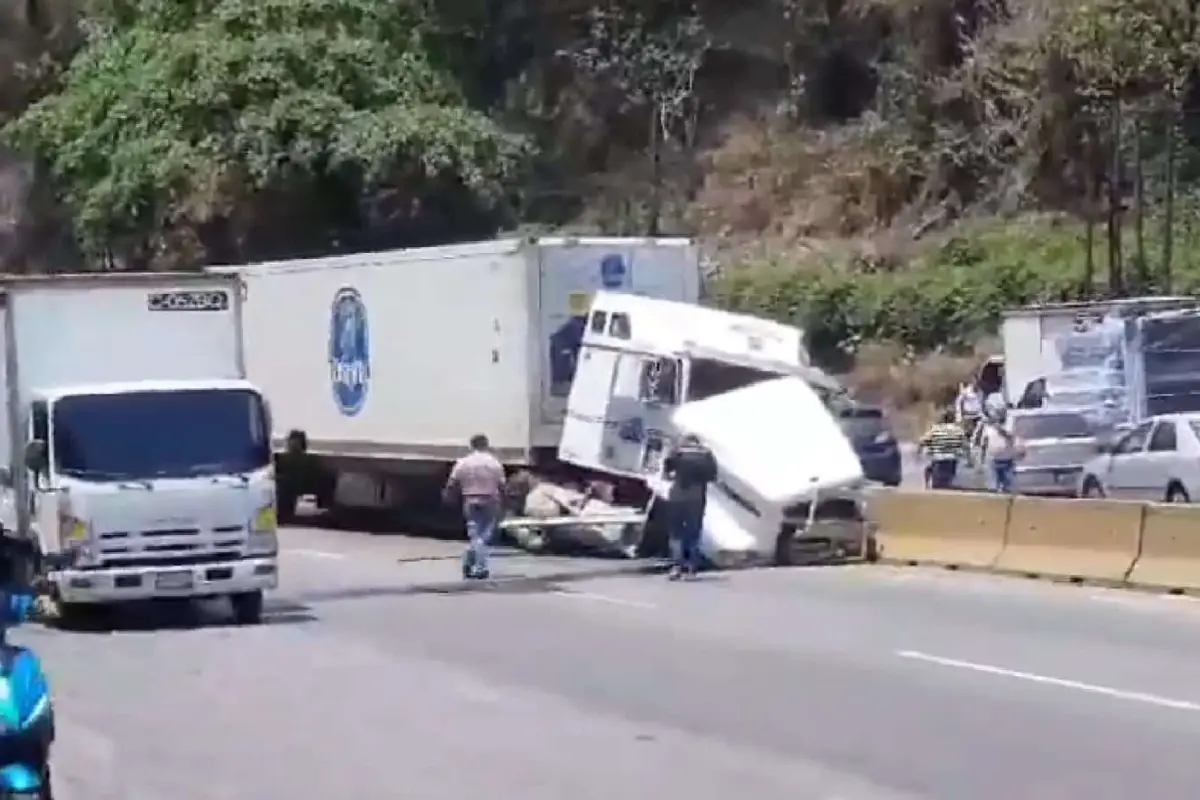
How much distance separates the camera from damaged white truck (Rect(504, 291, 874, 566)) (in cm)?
2586

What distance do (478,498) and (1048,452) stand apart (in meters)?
10.5

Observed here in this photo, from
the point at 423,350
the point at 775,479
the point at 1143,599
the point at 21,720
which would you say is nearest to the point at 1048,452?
the point at 775,479

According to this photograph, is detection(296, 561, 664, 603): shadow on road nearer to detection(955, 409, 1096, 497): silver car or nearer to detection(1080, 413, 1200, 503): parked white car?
detection(1080, 413, 1200, 503): parked white car

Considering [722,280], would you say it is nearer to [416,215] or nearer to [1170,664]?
[416,215]

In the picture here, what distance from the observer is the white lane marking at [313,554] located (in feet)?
97.6

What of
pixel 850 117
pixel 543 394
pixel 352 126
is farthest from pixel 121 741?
pixel 850 117

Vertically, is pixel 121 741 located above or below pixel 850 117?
below

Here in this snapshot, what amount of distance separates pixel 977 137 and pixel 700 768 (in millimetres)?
41169

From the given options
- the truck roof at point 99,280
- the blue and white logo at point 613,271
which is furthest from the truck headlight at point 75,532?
the blue and white logo at point 613,271

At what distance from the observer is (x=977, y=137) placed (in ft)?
172

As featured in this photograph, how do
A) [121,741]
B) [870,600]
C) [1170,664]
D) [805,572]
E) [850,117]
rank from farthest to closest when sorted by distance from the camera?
[850,117] → [805,572] → [870,600] → [1170,664] → [121,741]

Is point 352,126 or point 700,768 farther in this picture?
point 352,126

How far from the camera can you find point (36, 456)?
19984 mm

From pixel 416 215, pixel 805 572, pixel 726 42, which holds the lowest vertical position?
pixel 805 572
